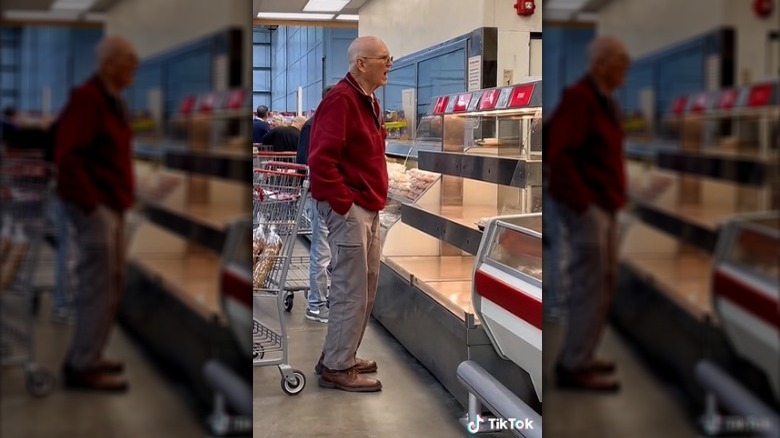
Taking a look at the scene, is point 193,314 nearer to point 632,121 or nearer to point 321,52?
point 632,121

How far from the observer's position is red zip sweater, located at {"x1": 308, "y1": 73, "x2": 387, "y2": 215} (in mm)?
4305

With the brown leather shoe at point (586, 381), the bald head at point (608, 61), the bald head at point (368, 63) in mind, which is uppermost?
the bald head at point (368, 63)

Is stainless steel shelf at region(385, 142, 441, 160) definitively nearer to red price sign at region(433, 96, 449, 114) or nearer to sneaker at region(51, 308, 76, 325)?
red price sign at region(433, 96, 449, 114)

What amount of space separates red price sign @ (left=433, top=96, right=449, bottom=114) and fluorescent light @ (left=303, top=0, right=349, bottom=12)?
6.44ft

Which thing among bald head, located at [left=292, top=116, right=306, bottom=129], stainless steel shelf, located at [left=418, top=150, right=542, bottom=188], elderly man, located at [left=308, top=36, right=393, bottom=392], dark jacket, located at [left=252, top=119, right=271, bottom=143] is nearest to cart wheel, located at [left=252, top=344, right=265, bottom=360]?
elderly man, located at [left=308, top=36, right=393, bottom=392]

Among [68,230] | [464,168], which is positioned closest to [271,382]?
[464,168]

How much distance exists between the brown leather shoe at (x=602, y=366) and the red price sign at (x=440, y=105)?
15.3ft

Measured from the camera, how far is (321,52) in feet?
23.1

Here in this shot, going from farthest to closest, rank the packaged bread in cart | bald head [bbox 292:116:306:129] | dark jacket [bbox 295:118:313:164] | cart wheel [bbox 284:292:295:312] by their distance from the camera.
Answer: bald head [bbox 292:116:306:129]
cart wheel [bbox 284:292:295:312]
dark jacket [bbox 295:118:313:164]
the packaged bread in cart

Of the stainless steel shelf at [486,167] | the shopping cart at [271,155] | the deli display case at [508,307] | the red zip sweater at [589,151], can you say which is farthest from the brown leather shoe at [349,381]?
the red zip sweater at [589,151]

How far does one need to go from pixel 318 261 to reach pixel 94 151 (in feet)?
16.0

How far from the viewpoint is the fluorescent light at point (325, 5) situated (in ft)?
23.9

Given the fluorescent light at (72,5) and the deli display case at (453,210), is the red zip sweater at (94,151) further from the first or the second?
the deli display case at (453,210)

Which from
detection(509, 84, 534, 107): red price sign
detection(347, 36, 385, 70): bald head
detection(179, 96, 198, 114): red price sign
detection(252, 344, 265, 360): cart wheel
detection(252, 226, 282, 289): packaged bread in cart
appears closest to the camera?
detection(179, 96, 198, 114): red price sign
